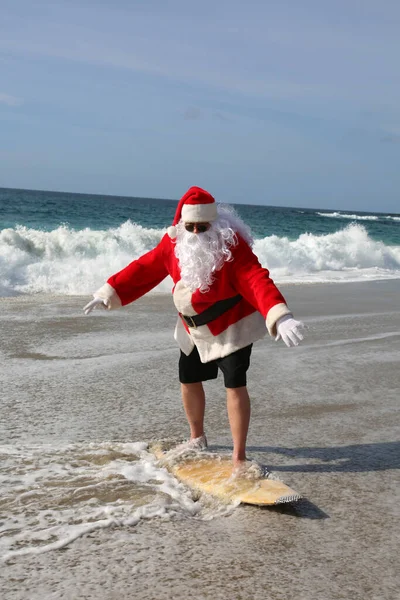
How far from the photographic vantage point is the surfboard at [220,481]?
2861mm

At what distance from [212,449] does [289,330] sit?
1.00 m

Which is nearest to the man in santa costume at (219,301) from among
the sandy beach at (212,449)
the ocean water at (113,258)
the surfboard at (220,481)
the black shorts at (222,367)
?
the black shorts at (222,367)

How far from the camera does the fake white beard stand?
127 inches

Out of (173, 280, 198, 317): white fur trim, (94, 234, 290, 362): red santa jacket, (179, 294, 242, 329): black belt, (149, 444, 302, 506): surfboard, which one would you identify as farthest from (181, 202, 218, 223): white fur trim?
(149, 444, 302, 506): surfboard

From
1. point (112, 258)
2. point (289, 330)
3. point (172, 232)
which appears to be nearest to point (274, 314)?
point (289, 330)

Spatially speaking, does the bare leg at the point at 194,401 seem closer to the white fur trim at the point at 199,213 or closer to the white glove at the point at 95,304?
the white glove at the point at 95,304

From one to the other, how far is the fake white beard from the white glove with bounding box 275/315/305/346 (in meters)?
0.44

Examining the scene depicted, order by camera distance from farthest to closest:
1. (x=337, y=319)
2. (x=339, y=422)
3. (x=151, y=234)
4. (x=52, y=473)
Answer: (x=151, y=234), (x=337, y=319), (x=339, y=422), (x=52, y=473)

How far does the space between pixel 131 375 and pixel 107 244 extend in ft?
33.1

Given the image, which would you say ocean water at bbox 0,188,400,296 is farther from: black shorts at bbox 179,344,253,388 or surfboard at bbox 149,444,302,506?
surfboard at bbox 149,444,302,506

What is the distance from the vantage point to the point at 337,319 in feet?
25.7

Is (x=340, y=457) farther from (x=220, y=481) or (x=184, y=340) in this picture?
(x=184, y=340)

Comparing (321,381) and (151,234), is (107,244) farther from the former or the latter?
(321,381)

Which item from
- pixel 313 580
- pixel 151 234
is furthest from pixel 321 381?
pixel 151 234
